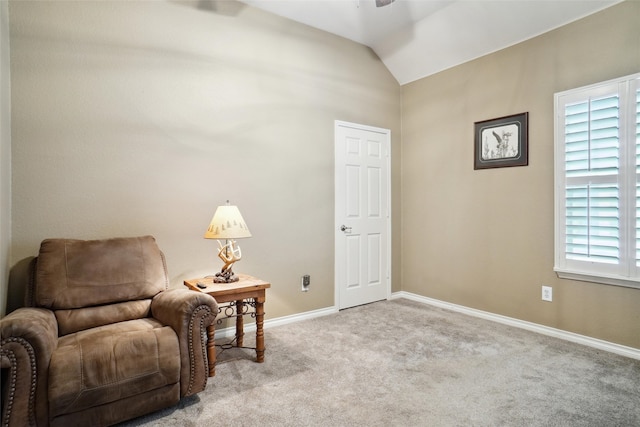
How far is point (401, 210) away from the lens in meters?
4.62

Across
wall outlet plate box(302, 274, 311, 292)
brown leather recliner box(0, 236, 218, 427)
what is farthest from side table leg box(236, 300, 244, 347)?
wall outlet plate box(302, 274, 311, 292)

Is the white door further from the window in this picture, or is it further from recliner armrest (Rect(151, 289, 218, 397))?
recliner armrest (Rect(151, 289, 218, 397))

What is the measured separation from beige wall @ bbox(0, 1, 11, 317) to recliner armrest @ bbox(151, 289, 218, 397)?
108 cm

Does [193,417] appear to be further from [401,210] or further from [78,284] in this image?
[401,210]

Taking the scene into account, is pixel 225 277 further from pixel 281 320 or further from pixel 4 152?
pixel 4 152

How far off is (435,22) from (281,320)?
134 inches

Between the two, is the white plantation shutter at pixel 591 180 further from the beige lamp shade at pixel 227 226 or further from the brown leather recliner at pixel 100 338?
the brown leather recliner at pixel 100 338

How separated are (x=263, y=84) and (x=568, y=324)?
353 centimetres

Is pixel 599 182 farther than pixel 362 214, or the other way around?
pixel 362 214

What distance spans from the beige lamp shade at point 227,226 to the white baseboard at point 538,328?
2.57 m

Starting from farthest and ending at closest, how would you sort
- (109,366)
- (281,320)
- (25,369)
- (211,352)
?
(281,320)
(211,352)
(109,366)
(25,369)

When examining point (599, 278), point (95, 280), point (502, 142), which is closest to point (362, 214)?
point (502, 142)

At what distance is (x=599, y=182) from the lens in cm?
285

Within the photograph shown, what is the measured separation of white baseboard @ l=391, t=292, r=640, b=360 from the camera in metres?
2.79
